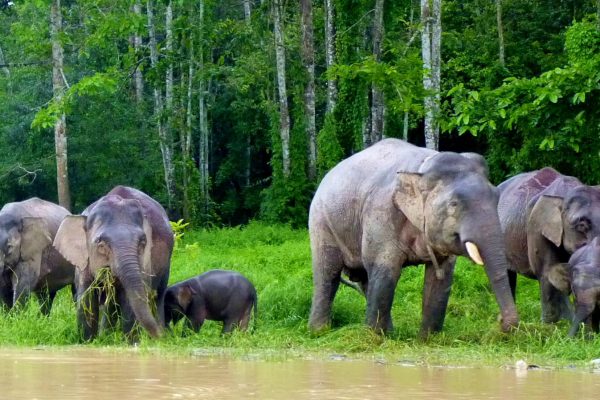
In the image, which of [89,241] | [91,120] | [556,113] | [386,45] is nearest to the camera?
[89,241]

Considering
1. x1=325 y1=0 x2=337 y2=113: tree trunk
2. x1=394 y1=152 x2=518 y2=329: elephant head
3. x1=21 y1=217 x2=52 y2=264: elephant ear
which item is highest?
x1=325 y1=0 x2=337 y2=113: tree trunk

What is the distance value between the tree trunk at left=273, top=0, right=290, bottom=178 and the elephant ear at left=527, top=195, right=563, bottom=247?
64.3ft

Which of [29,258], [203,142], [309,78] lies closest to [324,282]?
[29,258]

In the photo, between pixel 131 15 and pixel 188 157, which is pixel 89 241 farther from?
pixel 188 157

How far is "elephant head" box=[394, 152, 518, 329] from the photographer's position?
11.2 metres

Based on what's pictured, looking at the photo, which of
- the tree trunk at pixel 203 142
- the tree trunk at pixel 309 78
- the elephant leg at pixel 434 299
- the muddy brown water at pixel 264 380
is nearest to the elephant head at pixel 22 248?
the elephant leg at pixel 434 299

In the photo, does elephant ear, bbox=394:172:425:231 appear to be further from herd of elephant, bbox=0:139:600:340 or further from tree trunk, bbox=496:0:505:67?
tree trunk, bbox=496:0:505:67

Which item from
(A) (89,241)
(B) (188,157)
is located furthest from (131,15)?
(A) (89,241)

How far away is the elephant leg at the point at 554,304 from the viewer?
14.7 m

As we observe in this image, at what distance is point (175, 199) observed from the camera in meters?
39.1

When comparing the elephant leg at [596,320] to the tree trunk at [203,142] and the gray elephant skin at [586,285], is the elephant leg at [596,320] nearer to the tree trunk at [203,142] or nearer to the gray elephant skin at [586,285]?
the gray elephant skin at [586,285]

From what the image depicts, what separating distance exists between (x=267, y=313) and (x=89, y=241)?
3371mm

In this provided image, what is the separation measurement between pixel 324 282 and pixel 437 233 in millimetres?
2515

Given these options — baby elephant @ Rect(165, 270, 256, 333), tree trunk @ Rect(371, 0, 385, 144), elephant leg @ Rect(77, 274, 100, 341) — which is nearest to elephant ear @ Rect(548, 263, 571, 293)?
baby elephant @ Rect(165, 270, 256, 333)
